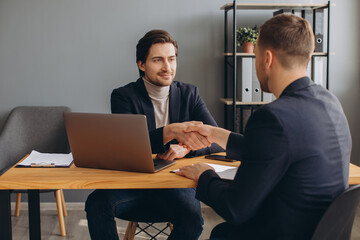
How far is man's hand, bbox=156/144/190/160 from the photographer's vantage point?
1.87 m

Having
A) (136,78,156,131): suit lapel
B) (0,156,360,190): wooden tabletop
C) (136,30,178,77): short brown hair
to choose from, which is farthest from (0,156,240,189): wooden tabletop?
(136,30,178,77): short brown hair

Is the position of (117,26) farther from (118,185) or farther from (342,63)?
(118,185)

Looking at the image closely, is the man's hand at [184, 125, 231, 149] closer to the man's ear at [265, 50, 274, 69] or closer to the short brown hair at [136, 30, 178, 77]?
the man's ear at [265, 50, 274, 69]

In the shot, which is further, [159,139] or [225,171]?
[159,139]

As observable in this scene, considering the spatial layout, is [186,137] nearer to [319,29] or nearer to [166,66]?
[166,66]

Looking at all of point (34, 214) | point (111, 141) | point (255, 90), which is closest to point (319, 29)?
point (255, 90)

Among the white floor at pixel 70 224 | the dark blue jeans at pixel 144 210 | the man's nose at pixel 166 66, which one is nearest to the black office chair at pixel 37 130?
the white floor at pixel 70 224

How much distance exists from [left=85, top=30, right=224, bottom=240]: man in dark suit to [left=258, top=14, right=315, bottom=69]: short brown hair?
676 millimetres

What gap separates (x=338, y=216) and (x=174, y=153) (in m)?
0.85

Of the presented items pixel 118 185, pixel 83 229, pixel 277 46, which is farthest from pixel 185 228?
pixel 83 229

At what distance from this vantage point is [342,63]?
3.60m

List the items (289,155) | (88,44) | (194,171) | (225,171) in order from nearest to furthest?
(289,155) → (194,171) → (225,171) → (88,44)

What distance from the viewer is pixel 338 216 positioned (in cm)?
117

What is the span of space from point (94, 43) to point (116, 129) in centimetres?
202
